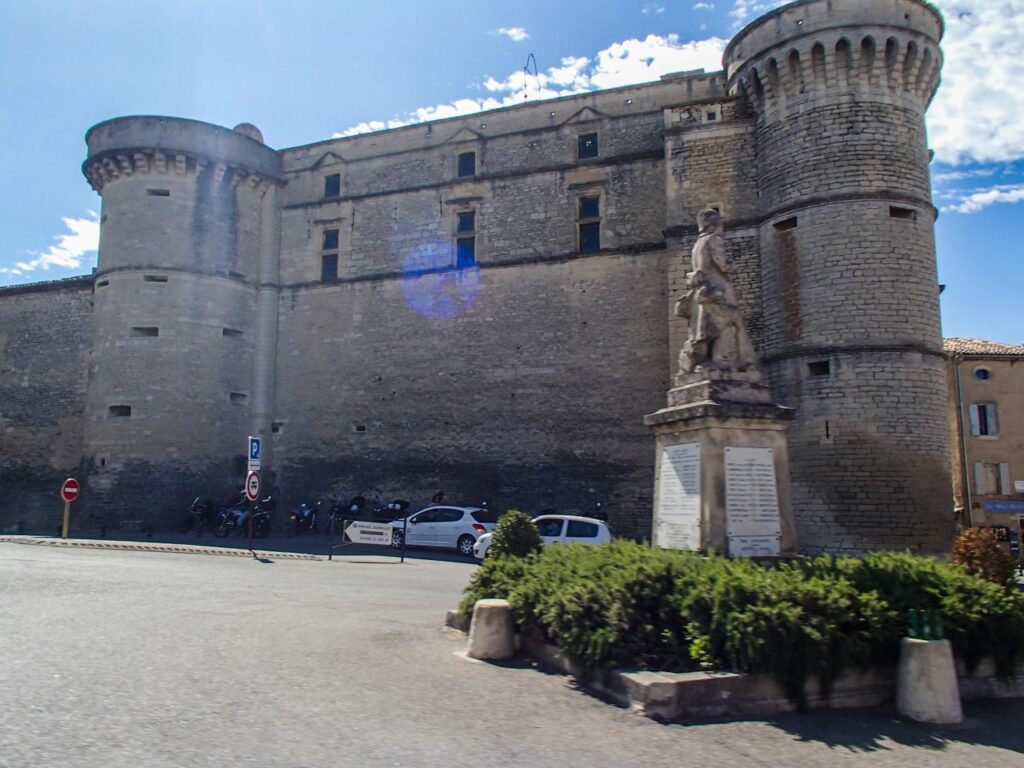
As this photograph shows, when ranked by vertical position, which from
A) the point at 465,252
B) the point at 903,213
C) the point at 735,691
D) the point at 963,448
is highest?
the point at 465,252

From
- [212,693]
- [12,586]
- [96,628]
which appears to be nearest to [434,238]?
[12,586]

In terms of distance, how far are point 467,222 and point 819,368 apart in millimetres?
11783

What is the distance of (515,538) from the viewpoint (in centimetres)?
835

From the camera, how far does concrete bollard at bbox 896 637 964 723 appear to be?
17.0 feet

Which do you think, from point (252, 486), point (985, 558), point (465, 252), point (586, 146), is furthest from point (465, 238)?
point (985, 558)

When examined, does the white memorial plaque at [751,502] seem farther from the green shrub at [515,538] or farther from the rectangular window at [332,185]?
the rectangular window at [332,185]

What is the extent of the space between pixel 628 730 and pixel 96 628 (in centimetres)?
507

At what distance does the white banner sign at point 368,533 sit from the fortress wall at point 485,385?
5.36 meters

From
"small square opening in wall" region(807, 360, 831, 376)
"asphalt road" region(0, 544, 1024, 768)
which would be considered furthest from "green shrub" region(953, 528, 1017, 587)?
"small square opening in wall" region(807, 360, 831, 376)

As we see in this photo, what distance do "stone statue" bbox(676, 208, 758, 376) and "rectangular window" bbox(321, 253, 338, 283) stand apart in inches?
792

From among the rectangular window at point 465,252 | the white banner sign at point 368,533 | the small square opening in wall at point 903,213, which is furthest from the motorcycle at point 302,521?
the small square opening in wall at point 903,213

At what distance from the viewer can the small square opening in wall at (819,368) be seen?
1805 cm

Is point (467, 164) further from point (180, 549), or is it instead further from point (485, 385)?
point (180, 549)

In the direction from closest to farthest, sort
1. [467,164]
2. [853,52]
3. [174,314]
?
[853,52]
[174,314]
[467,164]
